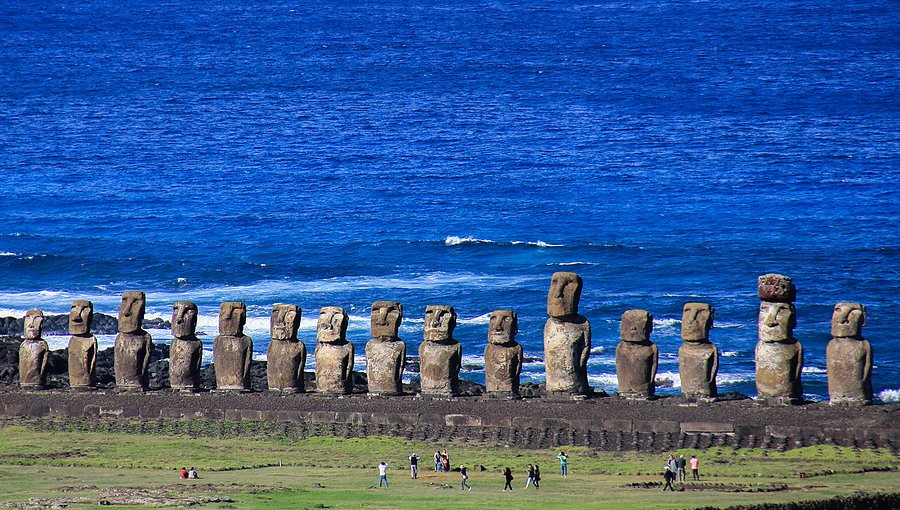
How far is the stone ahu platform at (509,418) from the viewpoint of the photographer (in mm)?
33594

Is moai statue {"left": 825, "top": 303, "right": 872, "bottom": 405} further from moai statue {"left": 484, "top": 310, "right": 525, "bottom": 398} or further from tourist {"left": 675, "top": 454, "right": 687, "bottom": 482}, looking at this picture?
moai statue {"left": 484, "top": 310, "right": 525, "bottom": 398}

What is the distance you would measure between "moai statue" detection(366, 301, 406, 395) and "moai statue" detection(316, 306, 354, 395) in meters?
0.62

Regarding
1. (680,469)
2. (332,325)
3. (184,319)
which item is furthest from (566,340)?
(184,319)

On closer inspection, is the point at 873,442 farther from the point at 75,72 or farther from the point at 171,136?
the point at 75,72

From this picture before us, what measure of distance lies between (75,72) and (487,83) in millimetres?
31167

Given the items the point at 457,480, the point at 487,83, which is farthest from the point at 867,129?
the point at 457,480

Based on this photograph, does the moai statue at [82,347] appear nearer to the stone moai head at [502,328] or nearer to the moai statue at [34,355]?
the moai statue at [34,355]

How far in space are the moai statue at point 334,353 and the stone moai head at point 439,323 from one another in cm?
196

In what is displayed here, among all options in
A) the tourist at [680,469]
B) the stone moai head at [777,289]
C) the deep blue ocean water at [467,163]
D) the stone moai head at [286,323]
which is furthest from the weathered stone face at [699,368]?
the deep blue ocean water at [467,163]

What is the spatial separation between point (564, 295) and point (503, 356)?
1.93 m

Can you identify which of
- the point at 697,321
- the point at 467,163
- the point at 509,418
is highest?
the point at 467,163

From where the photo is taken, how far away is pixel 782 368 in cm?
3506

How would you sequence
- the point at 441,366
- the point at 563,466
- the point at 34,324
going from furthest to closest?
the point at 34,324
the point at 441,366
the point at 563,466

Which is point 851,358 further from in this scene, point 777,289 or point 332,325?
point 332,325
